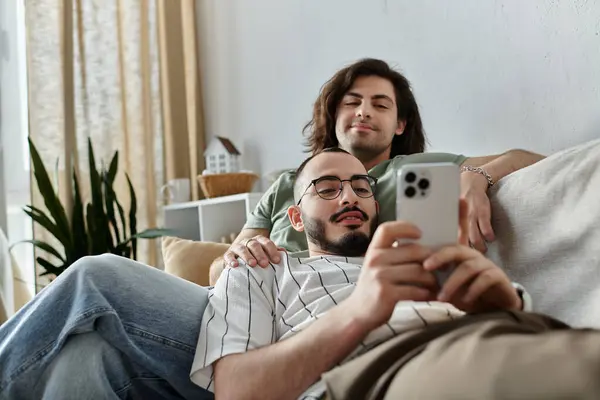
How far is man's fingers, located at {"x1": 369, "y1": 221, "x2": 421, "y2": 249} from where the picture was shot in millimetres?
805

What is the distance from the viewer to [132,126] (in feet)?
10.7

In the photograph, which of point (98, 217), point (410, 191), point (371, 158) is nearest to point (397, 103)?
point (371, 158)

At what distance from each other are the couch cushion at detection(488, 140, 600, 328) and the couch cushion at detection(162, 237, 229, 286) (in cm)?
105

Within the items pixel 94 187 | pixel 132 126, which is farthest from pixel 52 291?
pixel 132 126

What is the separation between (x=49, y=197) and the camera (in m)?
2.71

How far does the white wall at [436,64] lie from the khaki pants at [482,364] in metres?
1.02

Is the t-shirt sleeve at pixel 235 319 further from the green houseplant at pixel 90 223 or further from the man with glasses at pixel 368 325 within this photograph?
the green houseplant at pixel 90 223

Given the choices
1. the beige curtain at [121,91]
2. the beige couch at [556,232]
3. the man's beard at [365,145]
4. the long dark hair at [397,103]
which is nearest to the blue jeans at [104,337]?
the beige couch at [556,232]

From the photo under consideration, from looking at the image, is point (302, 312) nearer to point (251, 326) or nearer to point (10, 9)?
point (251, 326)

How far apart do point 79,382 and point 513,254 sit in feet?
2.55

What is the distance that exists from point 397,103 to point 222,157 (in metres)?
1.21

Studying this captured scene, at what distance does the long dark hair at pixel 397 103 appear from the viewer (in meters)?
1.94

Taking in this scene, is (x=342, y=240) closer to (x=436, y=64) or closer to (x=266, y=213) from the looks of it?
(x=266, y=213)

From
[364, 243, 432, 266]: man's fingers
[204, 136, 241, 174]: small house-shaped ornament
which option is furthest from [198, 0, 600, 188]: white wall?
[364, 243, 432, 266]: man's fingers
